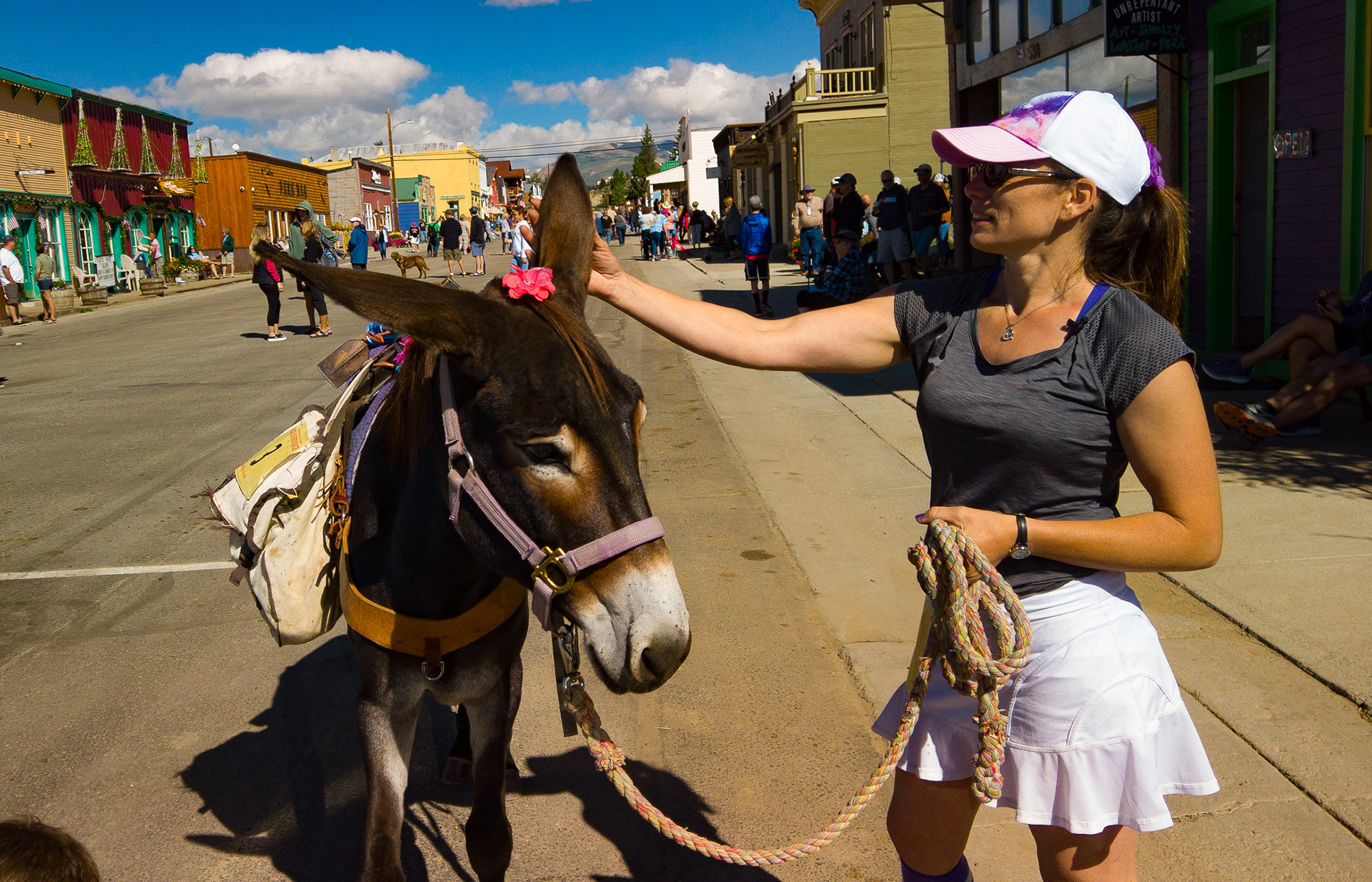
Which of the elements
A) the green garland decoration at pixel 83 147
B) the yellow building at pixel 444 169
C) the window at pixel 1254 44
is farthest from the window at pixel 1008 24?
the yellow building at pixel 444 169

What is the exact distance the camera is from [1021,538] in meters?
1.92

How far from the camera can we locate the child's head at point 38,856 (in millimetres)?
1577

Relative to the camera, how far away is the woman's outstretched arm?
2357 millimetres

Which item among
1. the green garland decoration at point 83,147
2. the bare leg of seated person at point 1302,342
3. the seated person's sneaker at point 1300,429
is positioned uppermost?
the green garland decoration at point 83,147

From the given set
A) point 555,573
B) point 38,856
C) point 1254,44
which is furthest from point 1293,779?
point 1254,44

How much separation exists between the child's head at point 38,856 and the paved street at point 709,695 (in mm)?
1657

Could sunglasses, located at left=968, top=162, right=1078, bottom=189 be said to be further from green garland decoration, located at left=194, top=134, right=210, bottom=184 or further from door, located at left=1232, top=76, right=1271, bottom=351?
green garland decoration, located at left=194, top=134, right=210, bottom=184

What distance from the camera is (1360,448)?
6969 millimetres

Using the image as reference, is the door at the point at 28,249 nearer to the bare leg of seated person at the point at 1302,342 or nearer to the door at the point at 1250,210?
the door at the point at 1250,210

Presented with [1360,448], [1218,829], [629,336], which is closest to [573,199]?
[1218,829]

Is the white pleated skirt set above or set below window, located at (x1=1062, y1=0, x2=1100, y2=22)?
below

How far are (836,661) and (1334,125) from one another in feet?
24.3

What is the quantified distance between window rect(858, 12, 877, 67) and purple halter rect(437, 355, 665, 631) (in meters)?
29.8

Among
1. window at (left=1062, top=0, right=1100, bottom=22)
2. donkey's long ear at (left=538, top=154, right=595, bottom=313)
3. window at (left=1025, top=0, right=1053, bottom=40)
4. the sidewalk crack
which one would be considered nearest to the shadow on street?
the sidewalk crack
